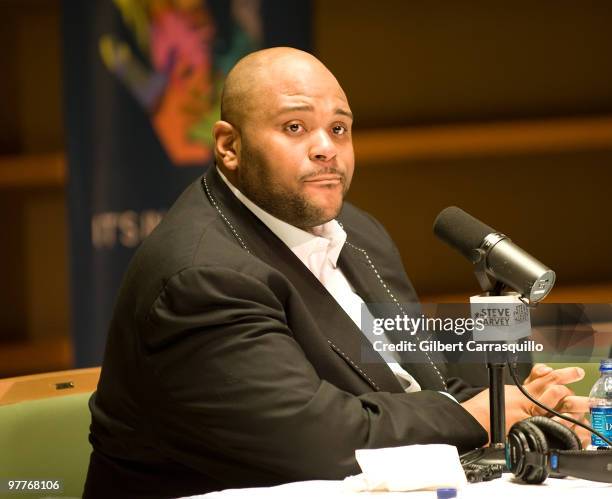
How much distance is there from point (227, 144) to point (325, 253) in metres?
0.29

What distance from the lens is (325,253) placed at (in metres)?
2.28

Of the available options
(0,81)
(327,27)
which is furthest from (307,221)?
(0,81)

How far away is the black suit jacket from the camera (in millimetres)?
1812

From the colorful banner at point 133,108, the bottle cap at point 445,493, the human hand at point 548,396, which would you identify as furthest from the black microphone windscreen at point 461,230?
the colorful banner at point 133,108

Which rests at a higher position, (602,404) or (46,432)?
(602,404)

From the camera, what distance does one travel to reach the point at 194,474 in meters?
2.04

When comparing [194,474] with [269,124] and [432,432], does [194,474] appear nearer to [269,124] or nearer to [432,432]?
[432,432]

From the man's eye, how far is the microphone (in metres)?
0.38

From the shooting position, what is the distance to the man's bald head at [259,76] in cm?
215

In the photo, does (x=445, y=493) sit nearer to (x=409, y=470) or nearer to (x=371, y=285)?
(x=409, y=470)

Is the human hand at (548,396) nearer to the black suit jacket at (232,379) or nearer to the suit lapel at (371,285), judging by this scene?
the black suit jacket at (232,379)

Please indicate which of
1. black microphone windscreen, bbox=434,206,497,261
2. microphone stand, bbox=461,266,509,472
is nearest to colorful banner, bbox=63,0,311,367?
black microphone windscreen, bbox=434,206,497,261

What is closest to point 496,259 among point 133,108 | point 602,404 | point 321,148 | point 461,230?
point 461,230

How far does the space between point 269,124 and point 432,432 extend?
2.11 feet
